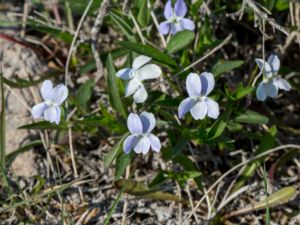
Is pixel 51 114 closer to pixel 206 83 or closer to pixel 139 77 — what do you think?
pixel 139 77

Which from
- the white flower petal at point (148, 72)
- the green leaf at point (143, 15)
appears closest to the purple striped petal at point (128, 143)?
the white flower petal at point (148, 72)

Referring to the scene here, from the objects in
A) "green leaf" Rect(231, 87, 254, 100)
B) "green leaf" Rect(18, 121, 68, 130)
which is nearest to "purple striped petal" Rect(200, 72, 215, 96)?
"green leaf" Rect(231, 87, 254, 100)

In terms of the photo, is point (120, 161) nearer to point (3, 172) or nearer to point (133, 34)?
point (3, 172)

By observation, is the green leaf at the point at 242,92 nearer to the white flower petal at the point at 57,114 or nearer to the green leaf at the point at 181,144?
the green leaf at the point at 181,144

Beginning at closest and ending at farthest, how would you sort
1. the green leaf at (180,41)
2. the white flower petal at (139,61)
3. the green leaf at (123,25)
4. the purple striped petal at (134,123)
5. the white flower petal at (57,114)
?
1. the purple striped petal at (134,123)
2. the white flower petal at (57,114)
3. the white flower petal at (139,61)
4. the green leaf at (180,41)
5. the green leaf at (123,25)

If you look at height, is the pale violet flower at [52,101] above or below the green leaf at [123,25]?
below

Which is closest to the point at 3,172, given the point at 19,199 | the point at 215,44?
the point at 19,199
